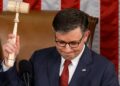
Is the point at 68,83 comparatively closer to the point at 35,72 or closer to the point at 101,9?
the point at 35,72

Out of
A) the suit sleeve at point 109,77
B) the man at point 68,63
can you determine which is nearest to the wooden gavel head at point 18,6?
the man at point 68,63

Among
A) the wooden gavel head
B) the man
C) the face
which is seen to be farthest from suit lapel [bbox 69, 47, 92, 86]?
the wooden gavel head

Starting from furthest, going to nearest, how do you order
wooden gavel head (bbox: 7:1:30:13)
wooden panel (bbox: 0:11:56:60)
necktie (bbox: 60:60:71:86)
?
wooden panel (bbox: 0:11:56:60) → necktie (bbox: 60:60:71:86) → wooden gavel head (bbox: 7:1:30:13)

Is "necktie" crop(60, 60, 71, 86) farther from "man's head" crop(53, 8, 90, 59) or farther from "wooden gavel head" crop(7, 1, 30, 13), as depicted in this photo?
"wooden gavel head" crop(7, 1, 30, 13)

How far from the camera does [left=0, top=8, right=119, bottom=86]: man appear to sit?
5.21 ft

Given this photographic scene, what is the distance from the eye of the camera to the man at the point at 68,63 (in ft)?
5.21

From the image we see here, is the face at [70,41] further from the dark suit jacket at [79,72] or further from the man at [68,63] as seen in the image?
the dark suit jacket at [79,72]

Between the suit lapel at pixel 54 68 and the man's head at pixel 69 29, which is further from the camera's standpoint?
the suit lapel at pixel 54 68

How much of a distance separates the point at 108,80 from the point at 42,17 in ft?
2.28

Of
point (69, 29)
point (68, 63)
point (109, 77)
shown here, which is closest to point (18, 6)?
point (69, 29)

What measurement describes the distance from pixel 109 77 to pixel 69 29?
0.29 metres

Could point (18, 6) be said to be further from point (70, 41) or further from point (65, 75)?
point (65, 75)

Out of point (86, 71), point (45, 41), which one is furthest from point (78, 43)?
point (45, 41)

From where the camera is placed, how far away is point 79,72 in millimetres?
1686
